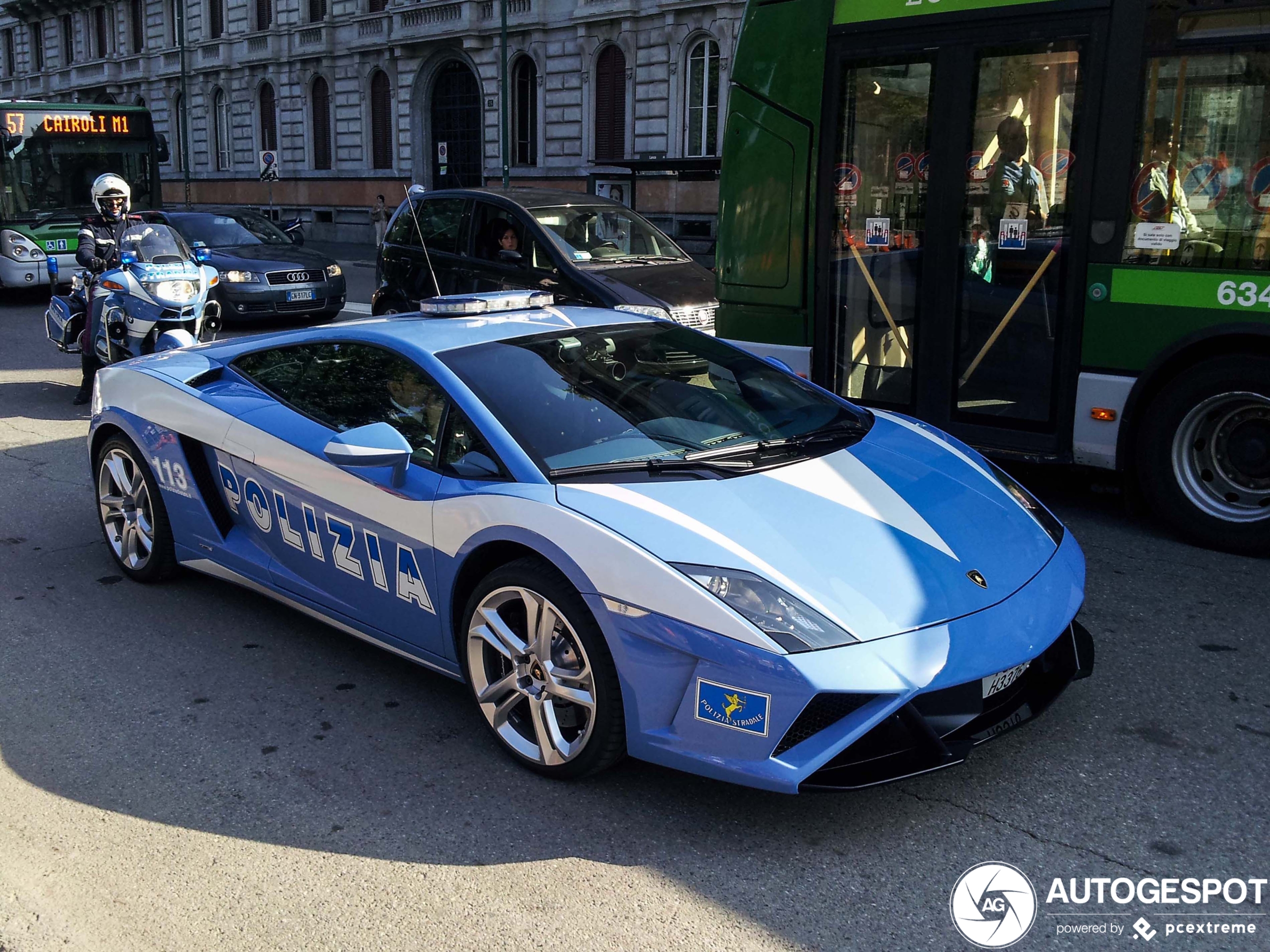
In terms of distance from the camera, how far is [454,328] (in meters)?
4.29

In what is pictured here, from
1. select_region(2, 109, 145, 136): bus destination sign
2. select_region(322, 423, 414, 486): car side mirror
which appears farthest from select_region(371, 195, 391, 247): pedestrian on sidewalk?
select_region(322, 423, 414, 486): car side mirror

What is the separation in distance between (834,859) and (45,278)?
1805 centimetres

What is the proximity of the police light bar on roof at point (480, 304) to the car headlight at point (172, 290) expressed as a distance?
5.58m

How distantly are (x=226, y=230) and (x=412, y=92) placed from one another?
21124 millimetres

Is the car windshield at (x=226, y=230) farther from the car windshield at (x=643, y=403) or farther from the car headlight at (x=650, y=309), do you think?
the car windshield at (x=643, y=403)

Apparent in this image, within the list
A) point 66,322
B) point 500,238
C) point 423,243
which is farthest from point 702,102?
point 66,322

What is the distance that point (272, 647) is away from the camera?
4.64 meters

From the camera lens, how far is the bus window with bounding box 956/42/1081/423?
6.09m

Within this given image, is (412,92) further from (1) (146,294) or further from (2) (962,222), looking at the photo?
(2) (962,222)

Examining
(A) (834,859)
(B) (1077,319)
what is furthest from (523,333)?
(B) (1077,319)

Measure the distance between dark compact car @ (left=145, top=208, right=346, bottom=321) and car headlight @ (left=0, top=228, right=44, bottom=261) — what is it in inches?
125

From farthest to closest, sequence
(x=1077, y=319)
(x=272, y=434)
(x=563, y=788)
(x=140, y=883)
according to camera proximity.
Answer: (x=1077, y=319)
(x=272, y=434)
(x=563, y=788)
(x=140, y=883)

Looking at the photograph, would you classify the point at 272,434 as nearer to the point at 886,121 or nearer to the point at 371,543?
the point at 371,543

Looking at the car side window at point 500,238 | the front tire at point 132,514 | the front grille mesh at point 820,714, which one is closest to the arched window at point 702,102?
the car side window at point 500,238
